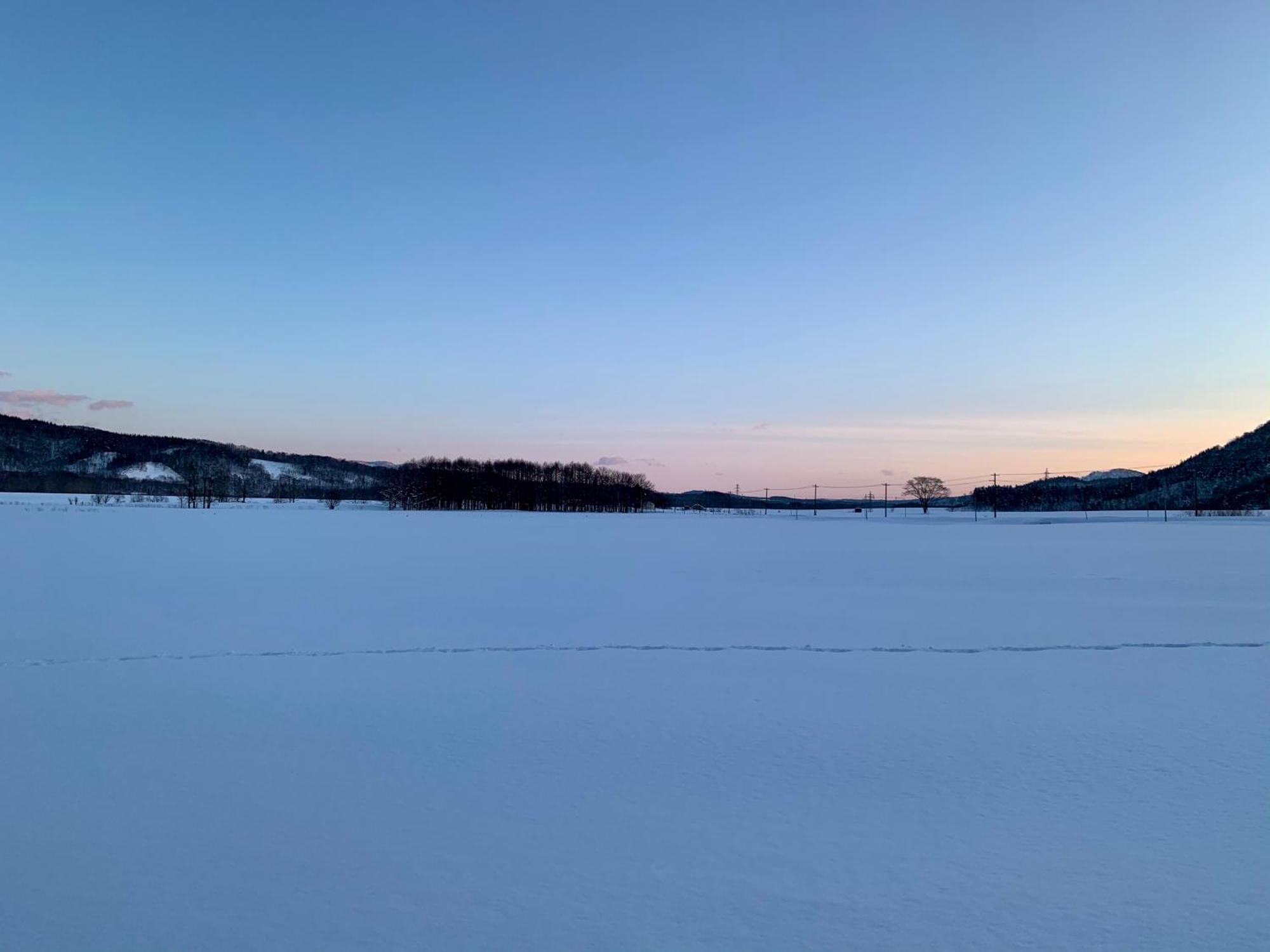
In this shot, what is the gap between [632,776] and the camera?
12.2 feet

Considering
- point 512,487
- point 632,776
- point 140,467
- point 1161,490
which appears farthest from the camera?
point 140,467

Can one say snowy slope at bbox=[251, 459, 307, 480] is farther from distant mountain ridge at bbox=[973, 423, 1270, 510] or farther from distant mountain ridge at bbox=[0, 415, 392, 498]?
distant mountain ridge at bbox=[973, 423, 1270, 510]

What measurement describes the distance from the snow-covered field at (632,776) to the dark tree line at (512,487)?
226 ft

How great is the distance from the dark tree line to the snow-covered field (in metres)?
68.9

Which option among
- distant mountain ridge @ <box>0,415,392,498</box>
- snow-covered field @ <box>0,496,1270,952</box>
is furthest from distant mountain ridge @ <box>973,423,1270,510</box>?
distant mountain ridge @ <box>0,415,392,498</box>

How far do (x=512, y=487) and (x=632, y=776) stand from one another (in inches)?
3429

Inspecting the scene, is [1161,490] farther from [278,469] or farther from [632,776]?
[278,469]

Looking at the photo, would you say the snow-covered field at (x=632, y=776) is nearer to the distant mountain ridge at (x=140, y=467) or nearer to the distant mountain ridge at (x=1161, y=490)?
the distant mountain ridge at (x=1161, y=490)

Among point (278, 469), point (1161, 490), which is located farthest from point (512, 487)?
point (278, 469)

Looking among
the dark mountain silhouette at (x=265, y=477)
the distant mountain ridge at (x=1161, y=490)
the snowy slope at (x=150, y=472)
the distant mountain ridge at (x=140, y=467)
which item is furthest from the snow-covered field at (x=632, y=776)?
the snowy slope at (x=150, y=472)

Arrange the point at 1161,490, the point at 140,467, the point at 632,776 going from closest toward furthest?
the point at 632,776 → the point at 1161,490 → the point at 140,467

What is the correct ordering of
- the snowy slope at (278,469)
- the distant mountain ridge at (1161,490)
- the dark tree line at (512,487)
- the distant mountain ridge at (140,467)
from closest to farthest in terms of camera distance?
the distant mountain ridge at (1161,490)
the dark tree line at (512,487)
the distant mountain ridge at (140,467)
the snowy slope at (278,469)

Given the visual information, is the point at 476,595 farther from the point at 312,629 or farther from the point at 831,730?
the point at 831,730

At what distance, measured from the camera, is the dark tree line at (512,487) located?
8125cm
